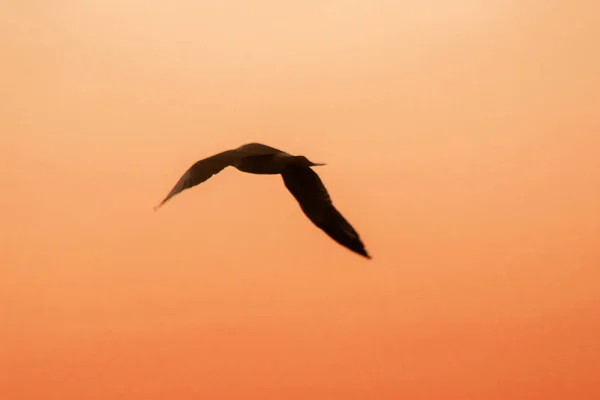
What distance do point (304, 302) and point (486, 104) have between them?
431 mm

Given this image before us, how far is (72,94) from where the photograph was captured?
100 cm

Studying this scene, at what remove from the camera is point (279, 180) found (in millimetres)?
1000

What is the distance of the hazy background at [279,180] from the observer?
3.22 ft

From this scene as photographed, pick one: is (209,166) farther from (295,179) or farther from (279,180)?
(279,180)

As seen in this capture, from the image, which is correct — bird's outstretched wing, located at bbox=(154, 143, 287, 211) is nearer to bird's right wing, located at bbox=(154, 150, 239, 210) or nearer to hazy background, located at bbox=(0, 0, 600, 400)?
bird's right wing, located at bbox=(154, 150, 239, 210)

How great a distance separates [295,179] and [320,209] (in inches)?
1.2

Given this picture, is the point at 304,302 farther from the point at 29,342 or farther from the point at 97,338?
the point at 29,342

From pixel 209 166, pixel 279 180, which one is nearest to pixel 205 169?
pixel 209 166

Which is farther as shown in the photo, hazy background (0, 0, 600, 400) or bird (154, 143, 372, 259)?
hazy background (0, 0, 600, 400)

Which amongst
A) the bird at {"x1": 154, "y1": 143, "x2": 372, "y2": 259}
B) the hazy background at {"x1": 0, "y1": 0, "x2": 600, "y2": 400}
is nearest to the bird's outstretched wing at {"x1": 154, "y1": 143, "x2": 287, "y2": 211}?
the bird at {"x1": 154, "y1": 143, "x2": 372, "y2": 259}

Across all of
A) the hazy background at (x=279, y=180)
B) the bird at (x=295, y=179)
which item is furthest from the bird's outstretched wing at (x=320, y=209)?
the hazy background at (x=279, y=180)

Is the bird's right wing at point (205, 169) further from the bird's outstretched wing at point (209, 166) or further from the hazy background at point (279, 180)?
the hazy background at point (279, 180)

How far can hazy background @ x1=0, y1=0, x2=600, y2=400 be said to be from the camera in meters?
0.98

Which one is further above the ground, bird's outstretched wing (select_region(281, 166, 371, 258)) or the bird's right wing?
the bird's right wing
